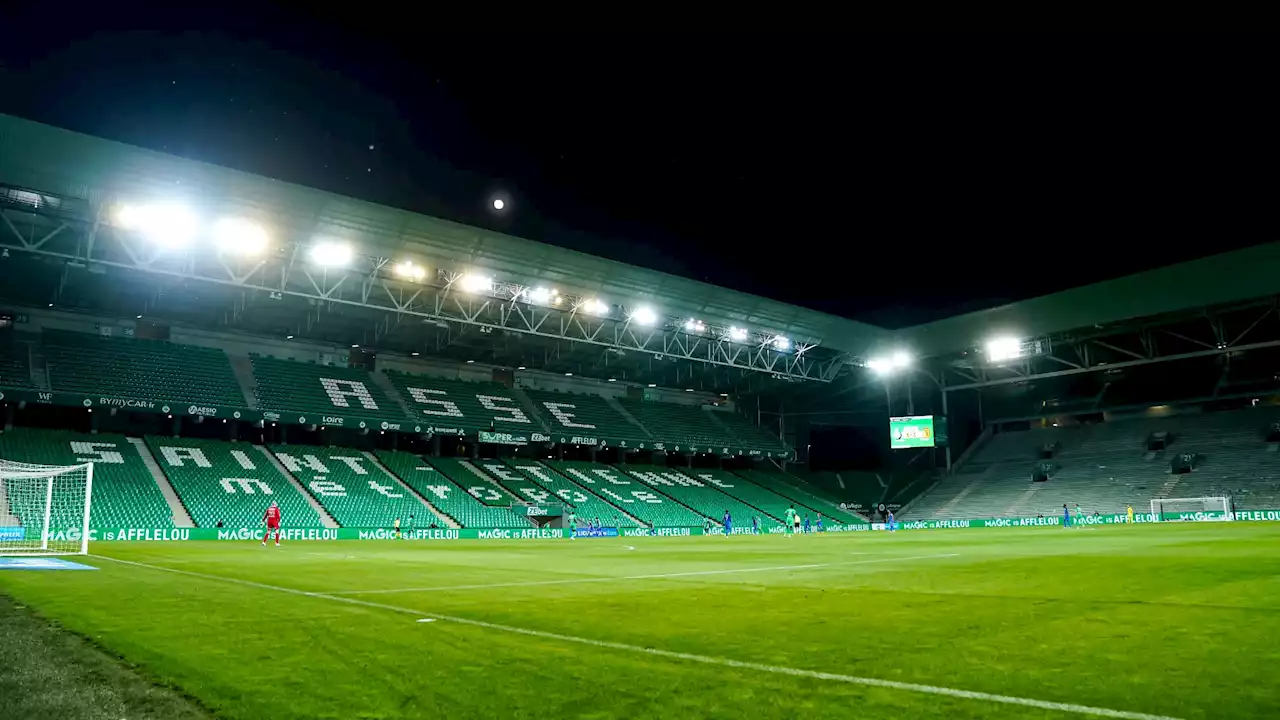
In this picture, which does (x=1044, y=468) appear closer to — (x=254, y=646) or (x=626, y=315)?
(x=626, y=315)

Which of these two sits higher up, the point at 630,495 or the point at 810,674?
the point at 810,674

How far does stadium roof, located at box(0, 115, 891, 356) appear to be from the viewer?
23.4m

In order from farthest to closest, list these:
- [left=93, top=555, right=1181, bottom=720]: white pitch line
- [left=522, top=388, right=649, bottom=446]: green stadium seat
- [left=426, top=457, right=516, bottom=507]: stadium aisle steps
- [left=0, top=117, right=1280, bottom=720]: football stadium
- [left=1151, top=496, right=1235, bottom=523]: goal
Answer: [left=522, top=388, right=649, bottom=446]: green stadium seat < [left=1151, top=496, right=1235, bottom=523]: goal < [left=426, top=457, right=516, bottom=507]: stadium aisle steps < [left=0, top=117, right=1280, bottom=720]: football stadium < [left=93, top=555, right=1181, bottom=720]: white pitch line

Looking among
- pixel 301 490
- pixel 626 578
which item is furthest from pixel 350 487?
pixel 626 578

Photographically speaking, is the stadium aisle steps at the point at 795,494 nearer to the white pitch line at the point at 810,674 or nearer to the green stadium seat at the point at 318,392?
the green stadium seat at the point at 318,392

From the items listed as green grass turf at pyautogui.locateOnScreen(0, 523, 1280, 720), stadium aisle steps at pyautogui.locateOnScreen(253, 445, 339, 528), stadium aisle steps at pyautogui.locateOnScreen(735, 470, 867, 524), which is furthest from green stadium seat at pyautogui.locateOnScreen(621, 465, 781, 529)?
green grass turf at pyautogui.locateOnScreen(0, 523, 1280, 720)

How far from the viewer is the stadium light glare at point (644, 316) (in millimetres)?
37562

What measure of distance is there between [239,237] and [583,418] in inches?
995

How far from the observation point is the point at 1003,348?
149 feet

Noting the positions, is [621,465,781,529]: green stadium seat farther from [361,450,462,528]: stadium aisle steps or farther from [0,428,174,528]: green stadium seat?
[0,428,174,528]: green stadium seat

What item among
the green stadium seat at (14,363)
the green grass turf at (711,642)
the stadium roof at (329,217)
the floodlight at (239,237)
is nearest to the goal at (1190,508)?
the stadium roof at (329,217)

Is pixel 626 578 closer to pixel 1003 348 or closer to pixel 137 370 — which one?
pixel 137 370

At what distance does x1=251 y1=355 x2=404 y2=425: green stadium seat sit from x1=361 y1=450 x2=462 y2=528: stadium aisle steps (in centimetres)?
244

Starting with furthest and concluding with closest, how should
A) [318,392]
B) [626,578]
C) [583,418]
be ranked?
1. [583,418]
2. [318,392]
3. [626,578]
